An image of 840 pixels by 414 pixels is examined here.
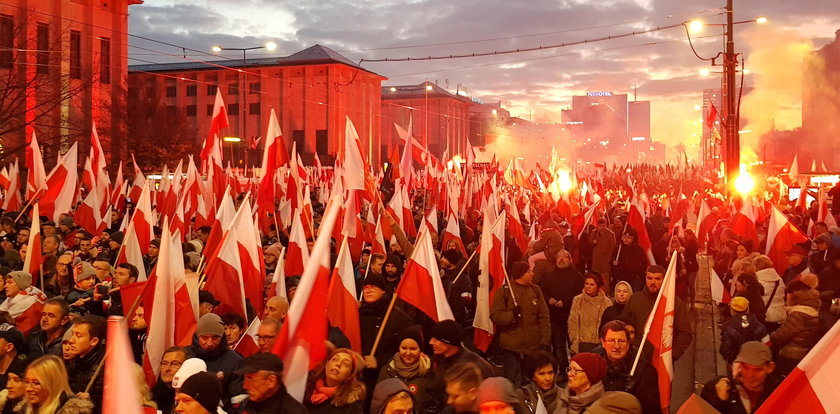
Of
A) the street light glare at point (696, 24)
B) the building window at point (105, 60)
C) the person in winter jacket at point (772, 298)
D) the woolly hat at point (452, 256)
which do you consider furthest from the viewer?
the building window at point (105, 60)

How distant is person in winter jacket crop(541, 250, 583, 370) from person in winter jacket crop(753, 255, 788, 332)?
1.76 m

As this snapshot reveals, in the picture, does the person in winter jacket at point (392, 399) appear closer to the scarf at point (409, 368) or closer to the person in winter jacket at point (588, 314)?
the scarf at point (409, 368)

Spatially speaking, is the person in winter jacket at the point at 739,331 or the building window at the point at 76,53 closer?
the person in winter jacket at the point at 739,331

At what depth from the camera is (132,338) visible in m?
6.53

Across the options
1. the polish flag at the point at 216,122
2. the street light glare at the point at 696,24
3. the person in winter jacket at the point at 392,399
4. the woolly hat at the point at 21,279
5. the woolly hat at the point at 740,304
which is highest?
the street light glare at the point at 696,24

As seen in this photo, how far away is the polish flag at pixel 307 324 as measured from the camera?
4461 millimetres

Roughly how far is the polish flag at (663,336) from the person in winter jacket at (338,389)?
182 cm

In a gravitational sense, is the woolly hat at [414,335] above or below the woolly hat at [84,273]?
below

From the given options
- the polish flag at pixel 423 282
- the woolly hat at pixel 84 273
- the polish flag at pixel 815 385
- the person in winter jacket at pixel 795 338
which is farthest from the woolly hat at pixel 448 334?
the woolly hat at pixel 84 273

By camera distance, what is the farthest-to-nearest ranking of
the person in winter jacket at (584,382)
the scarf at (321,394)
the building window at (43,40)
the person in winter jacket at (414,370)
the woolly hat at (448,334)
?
1. the building window at (43,40)
2. the woolly hat at (448,334)
3. the person in winter jacket at (414,370)
4. the scarf at (321,394)
5. the person in winter jacket at (584,382)

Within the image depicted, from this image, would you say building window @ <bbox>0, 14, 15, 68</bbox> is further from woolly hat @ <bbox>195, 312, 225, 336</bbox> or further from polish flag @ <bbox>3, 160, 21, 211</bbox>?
woolly hat @ <bbox>195, 312, 225, 336</bbox>

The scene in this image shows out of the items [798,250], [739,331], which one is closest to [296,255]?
[739,331]

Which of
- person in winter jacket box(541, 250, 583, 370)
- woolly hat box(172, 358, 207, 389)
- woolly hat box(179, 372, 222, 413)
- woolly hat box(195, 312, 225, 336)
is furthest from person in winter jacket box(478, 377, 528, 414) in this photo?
person in winter jacket box(541, 250, 583, 370)

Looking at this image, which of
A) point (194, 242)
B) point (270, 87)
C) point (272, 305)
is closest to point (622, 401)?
point (272, 305)
